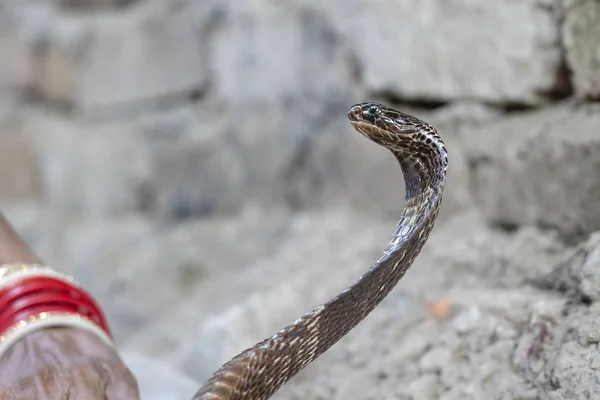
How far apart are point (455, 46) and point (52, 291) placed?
735 mm

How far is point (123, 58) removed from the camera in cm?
166

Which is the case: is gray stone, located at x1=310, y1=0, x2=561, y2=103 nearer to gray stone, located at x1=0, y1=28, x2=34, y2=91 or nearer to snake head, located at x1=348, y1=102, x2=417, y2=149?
snake head, located at x1=348, y1=102, x2=417, y2=149

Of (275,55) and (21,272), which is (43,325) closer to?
(21,272)

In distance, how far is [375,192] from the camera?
4.28 ft

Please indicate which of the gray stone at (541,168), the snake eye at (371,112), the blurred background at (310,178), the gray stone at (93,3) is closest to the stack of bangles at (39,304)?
the blurred background at (310,178)

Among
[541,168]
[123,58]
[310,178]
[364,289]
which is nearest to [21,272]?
[364,289]

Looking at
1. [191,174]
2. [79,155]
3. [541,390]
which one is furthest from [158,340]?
[541,390]

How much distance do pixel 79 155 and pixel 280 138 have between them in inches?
19.7

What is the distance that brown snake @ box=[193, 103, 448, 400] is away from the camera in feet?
1.77

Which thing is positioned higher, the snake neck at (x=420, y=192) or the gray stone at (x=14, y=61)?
the snake neck at (x=420, y=192)

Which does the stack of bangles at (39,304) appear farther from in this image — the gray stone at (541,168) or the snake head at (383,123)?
the gray stone at (541,168)

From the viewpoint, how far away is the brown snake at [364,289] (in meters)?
0.54

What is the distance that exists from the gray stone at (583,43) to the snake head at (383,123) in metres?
0.41

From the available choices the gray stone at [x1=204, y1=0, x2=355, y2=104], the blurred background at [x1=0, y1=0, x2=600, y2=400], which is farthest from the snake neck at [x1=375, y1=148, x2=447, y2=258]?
the gray stone at [x1=204, y1=0, x2=355, y2=104]
